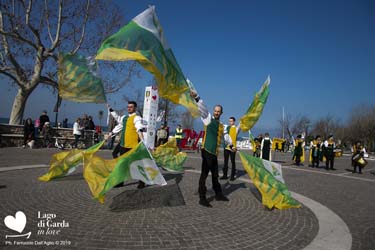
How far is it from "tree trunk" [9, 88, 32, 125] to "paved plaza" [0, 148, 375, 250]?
14.0 metres

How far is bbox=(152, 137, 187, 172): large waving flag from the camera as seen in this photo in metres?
9.55

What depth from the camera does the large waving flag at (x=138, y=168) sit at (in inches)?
197

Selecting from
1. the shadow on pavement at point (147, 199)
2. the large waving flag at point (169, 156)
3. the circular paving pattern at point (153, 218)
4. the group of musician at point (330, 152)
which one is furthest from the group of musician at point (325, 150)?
the shadow on pavement at point (147, 199)

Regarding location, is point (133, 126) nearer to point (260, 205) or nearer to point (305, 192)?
point (260, 205)

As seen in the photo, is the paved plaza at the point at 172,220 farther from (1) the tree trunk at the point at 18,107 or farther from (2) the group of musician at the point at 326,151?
(1) the tree trunk at the point at 18,107

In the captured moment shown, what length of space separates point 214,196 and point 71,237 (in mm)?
3830

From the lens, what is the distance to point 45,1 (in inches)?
744

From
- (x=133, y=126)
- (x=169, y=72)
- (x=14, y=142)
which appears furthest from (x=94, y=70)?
(x=14, y=142)

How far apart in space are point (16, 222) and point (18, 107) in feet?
59.2

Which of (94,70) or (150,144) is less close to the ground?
(94,70)

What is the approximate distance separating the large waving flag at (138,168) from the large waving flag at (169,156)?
396 centimetres

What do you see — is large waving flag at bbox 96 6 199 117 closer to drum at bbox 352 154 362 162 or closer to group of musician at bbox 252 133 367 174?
group of musician at bbox 252 133 367 174
